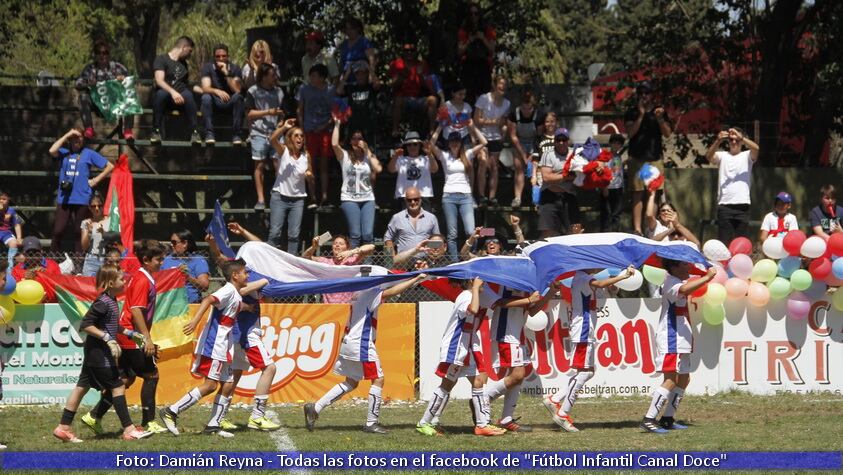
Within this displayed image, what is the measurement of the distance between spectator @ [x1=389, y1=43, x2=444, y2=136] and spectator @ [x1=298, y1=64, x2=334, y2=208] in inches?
43.0

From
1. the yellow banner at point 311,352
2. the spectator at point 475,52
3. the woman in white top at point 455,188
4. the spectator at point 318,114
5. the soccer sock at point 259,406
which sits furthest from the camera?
the spectator at point 475,52

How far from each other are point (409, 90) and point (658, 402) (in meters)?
7.40

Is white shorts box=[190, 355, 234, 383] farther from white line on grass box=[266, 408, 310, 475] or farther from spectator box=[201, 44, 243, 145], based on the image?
spectator box=[201, 44, 243, 145]

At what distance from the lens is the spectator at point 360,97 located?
701 inches

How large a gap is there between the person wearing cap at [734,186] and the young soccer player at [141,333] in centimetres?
847

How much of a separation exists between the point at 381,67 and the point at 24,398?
9135mm

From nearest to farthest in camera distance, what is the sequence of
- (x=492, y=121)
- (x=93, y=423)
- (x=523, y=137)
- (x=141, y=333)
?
(x=141, y=333) → (x=93, y=423) → (x=492, y=121) → (x=523, y=137)

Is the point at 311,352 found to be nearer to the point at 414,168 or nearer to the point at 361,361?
the point at 361,361

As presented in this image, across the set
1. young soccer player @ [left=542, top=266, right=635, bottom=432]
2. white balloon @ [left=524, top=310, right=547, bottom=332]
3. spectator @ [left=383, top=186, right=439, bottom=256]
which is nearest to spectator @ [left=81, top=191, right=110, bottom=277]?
spectator @ [left=383, top=186, right=439, bottom=256]

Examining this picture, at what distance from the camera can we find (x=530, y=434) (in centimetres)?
1237

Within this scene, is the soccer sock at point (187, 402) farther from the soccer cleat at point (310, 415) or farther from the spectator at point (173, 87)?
the spectator at point (173, 87)

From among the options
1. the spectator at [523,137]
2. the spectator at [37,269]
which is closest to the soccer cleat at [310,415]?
the spectator at [37,269]

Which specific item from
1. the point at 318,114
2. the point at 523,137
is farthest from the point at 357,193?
the point at 523,137

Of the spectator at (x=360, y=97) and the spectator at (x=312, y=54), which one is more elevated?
the spectator at (x=312, y=54)
